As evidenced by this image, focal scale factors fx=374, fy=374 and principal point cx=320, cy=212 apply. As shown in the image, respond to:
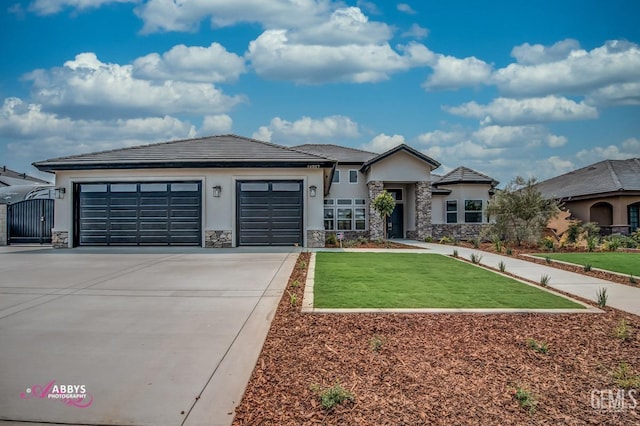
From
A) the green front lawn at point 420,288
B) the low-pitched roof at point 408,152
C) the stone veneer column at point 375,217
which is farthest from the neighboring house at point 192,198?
the stone veneer column at point 375,217

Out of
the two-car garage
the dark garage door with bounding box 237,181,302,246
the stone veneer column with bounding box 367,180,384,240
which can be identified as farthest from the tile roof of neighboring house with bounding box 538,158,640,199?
the two-car garage

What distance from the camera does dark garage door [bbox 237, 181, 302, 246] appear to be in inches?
597

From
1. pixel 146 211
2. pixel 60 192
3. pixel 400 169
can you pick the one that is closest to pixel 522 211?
pixel 400 169

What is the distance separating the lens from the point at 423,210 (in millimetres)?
21484

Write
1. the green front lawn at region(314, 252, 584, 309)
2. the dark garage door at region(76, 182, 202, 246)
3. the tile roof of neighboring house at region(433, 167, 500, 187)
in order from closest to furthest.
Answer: the green front lawn at region(314, 252, 584, 309), the dark garage door at region(76, 182, 202, 246), the tile roof of neighboring house at region(433, 167, 500, 187)

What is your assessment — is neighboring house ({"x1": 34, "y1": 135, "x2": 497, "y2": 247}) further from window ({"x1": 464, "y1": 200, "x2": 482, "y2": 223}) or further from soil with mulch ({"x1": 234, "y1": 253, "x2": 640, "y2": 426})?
window ({"x1": 464, "y1": 200, "x2": 482, "y2": 223})

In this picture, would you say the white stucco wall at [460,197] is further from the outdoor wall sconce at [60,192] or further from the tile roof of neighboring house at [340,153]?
the outdoor wall sconce at [60,192]

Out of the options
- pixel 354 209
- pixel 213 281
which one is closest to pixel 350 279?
pixel 213 281

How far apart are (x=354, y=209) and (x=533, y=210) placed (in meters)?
9.72

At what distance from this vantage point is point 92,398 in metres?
3.04

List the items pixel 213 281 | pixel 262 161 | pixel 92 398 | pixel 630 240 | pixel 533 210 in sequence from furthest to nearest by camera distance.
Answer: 1. pixel 630 240
2. pixel 533 210
3. pixel 262 161
4. pixel 213 281
5. pixel 92 398

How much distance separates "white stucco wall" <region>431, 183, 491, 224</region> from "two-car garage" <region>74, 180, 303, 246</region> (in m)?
11.6

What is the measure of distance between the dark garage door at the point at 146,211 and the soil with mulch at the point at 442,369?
11.2m

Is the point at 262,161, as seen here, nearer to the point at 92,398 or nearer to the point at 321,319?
the point at 321,319
